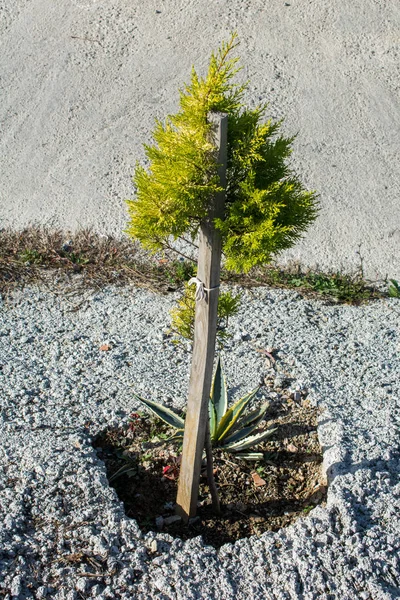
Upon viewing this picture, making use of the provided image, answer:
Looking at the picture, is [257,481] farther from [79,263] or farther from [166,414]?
[79,263]

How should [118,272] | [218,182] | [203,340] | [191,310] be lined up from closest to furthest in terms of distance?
[218,182] < [203,340] < [191,310] < [118,272]

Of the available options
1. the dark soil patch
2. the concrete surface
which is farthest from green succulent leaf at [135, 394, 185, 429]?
the concrete surface

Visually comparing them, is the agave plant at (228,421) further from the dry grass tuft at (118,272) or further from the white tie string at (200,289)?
the dry grass tuft at (118,272)

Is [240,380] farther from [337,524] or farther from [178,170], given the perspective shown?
[178,170]

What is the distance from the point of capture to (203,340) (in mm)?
3516

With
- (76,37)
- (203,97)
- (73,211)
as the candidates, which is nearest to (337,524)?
(203,97)

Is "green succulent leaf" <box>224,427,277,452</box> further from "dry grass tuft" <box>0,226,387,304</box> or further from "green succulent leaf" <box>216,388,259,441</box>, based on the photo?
"dry grass tuft" <box>0,226,387,304</box>

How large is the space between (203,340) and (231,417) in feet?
3.11

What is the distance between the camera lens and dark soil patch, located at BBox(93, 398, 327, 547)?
13.1ft

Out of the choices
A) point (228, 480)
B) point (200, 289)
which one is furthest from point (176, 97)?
point (200, 289)

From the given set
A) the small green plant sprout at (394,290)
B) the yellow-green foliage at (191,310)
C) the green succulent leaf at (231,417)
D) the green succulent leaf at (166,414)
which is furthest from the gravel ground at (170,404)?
the yellow-green foliage at (191,310)

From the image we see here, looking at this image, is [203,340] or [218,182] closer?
[218,182]

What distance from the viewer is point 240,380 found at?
16.2 feet

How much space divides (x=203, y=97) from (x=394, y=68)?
6713 millimetres
